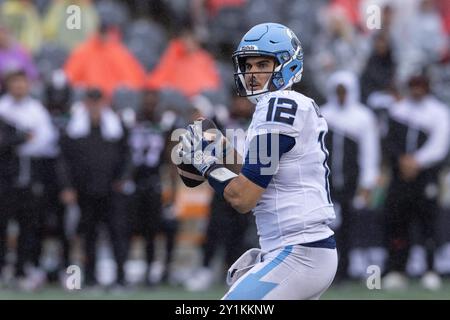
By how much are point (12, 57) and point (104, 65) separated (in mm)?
958

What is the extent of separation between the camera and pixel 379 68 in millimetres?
11062

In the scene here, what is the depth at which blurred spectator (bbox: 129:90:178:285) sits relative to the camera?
10000 mm

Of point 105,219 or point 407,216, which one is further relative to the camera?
point 407,216

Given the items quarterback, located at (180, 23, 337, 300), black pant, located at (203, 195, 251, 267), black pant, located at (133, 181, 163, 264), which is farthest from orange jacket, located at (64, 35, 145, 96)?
quarterback, located at (180, 23, 337, 300)

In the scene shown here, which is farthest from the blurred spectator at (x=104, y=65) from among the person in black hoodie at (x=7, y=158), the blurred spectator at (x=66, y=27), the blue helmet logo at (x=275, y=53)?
the blue helmet logo at (x=275, y=53)

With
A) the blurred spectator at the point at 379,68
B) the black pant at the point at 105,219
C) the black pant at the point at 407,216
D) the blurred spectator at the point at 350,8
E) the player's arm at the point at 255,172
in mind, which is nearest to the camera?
the player's arm at the point at 255,172

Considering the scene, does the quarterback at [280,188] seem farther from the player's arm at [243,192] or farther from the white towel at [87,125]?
the white towel at [87,125]

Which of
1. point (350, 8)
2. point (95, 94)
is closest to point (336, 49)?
point (350, 8)

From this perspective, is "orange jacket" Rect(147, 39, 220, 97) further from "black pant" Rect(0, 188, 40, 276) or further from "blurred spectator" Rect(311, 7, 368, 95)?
"black pant" Rect(0, 188, 40, 276)

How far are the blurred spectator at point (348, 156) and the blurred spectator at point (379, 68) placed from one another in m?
0.46

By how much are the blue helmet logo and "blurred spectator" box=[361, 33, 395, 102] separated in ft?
18.5

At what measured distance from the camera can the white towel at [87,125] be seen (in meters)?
9.85

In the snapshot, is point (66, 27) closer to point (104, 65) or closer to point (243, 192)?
point (104, 65)

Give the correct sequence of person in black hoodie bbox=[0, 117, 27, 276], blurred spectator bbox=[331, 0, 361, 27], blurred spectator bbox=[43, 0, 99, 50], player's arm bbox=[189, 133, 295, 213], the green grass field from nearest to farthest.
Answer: player's arm bbox=[189, 133, 295, 213]
the green grass field
person in black hoodie bbox=[0, 117, 27, 276]
blurred spectator bbox=[43, 0, 99, 50]
blurred spectator bbox=[331, 0, 361, 27]
